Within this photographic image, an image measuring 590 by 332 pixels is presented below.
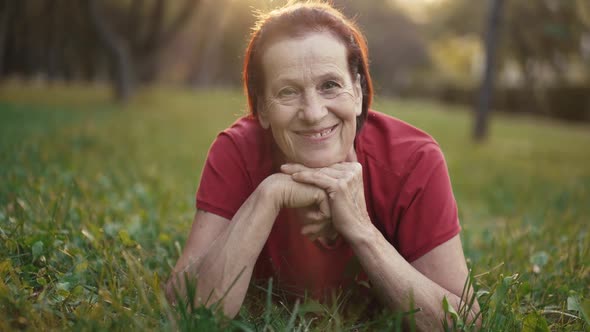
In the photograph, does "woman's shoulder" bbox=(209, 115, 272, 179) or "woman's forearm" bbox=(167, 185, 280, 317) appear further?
"woman's shoulder" bbox=(209, 115, 272, 179)

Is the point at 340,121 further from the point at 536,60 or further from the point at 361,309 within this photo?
the point at 536,60

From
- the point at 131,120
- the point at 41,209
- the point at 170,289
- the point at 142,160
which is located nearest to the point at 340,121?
the point at 170,289

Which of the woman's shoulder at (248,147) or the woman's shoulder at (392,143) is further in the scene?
the woman's shoulder at (248,147)

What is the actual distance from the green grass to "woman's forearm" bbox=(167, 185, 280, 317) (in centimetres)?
12

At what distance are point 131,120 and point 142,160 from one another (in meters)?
5.16

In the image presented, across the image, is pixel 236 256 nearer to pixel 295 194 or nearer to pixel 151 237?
pixel 295 194

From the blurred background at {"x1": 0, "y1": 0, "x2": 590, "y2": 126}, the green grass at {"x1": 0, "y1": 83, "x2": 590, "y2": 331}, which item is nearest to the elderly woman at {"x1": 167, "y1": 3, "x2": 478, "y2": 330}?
the green grass at {"x1": 0, "y1": 83, "x2": 590, "y2": 331}

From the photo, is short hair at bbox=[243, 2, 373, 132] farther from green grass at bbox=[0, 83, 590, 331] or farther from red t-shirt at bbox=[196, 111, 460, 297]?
green grass at bbox=[0, 83, 590, 331]

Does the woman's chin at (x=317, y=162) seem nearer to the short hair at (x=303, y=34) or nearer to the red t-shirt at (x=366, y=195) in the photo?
the red t-shirt at (x=366, y=195)

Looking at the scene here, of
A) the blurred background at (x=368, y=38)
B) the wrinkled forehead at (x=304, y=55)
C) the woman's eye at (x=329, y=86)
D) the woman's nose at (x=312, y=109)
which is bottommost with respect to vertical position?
the blurred background at (x=368, y=38)

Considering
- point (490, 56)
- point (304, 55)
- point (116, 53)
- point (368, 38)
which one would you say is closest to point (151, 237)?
point (304, 55)

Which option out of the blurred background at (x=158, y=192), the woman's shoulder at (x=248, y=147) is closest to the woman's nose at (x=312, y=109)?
the woman's shoulder at (x=248, y=147)

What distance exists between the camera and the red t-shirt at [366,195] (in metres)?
2.12

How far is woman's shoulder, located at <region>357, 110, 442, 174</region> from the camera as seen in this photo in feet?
7.21
